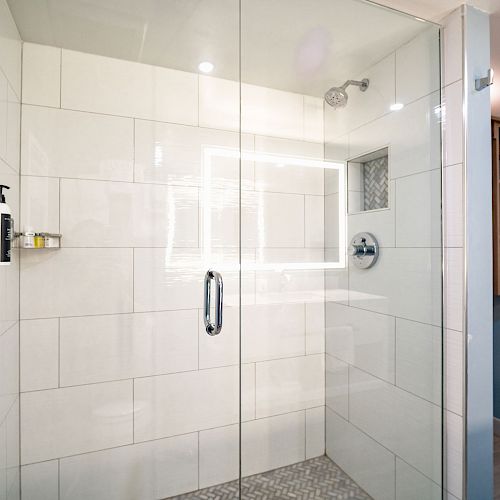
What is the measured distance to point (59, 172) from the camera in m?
1.40

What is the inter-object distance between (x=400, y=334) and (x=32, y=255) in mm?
1511

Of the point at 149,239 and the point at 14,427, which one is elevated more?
the point at 149,239

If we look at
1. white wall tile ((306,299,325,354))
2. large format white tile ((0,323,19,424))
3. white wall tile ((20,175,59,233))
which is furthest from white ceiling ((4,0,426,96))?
large format white tile ((0,323,19,424))

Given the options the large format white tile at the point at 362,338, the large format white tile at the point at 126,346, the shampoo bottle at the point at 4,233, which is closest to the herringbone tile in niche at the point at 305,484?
the large format white tile at the point at 362,338

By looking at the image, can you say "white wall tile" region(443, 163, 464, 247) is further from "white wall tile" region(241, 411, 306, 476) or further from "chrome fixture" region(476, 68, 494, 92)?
"white wall tile" region(241, 411, 306, 476)

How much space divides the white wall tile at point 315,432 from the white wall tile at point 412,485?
32cm

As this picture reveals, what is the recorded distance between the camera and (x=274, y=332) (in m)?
1.31

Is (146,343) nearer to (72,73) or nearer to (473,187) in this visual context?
(72,73)

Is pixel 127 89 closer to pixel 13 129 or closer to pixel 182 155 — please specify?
pixel 182 155

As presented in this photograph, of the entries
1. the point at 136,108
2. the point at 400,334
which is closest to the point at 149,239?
the point at 136,108

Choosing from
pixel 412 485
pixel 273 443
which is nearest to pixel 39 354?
pixel 273 443

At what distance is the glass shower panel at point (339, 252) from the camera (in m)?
1.31

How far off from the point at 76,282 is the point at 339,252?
1067 mm

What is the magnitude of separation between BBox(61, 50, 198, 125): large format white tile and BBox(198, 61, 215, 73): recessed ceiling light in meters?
0.04
